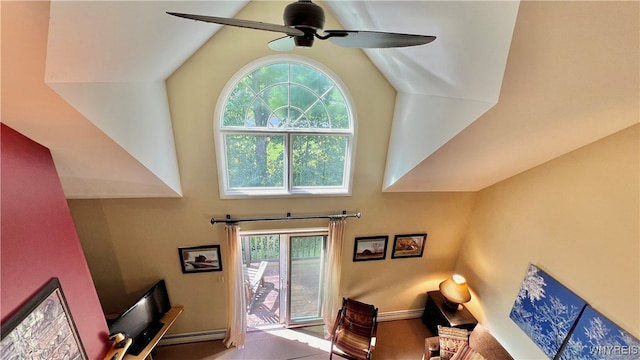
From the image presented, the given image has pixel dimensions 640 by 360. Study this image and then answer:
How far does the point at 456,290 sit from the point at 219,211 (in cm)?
340

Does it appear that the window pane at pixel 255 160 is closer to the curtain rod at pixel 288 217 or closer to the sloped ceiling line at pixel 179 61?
the curtain rod at pixel 288 217

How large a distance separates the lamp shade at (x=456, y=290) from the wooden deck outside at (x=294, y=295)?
187 centimetres

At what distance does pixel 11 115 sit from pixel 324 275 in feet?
11.9

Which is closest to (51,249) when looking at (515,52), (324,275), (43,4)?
(43,4)

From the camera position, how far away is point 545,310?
292 centimetres

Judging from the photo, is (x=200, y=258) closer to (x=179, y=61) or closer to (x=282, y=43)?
(x=179, y=61)

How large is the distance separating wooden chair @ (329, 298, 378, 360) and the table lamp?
3.51 feet

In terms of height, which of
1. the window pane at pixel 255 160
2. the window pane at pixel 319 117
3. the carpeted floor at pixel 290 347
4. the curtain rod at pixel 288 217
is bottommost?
the carpeted floor at pixel 290 347

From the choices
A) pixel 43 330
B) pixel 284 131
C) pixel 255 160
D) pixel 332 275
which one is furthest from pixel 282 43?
pixel 332 275

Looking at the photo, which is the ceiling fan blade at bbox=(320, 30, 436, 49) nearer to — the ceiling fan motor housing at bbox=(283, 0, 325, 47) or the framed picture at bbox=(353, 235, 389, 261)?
the ceiling fan motor housing at bbox=(283, 0, 325, 47)

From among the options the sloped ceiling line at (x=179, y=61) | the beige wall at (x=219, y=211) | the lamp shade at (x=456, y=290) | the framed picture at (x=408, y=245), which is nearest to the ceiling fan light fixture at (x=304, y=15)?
the sloped ceiling line at (x=179, y=61)

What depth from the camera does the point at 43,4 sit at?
1.26m

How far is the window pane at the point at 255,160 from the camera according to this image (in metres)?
3.32

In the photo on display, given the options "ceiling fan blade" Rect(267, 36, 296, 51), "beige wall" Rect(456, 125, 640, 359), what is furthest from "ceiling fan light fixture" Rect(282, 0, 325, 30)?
"beige wall" Rect(456, 125, 640, 359)
